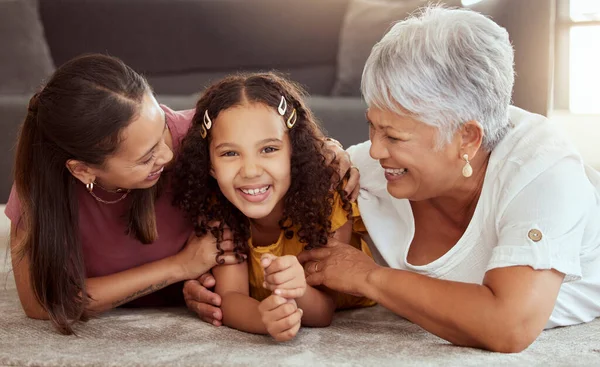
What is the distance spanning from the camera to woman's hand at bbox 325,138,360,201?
2.07 meters

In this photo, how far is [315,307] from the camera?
76.2 inches

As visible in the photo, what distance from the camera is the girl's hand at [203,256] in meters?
2.03

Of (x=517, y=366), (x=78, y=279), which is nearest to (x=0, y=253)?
(x=78, y=279)

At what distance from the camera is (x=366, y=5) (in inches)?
167

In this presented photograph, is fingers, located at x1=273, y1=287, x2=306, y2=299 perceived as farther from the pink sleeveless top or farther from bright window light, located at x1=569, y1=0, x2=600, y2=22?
bright window light, located at x1=569, y1=0, x2=600, y2=22

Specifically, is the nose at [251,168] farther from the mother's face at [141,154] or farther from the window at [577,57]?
the window at [577,57]

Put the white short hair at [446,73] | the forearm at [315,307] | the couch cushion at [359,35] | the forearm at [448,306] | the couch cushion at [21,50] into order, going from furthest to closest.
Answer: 1. the couch cushion at [21,50]
2. the couch cushion at [359,35]
3. the forearm at [315,307]
4. the white short hair at [446,73]
5. the forearm at [448,306]

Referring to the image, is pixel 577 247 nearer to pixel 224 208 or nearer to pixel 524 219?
pixel 524 219

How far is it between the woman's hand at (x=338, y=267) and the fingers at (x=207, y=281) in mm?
234

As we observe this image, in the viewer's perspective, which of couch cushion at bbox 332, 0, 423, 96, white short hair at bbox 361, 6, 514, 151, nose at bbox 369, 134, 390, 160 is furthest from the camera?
couch cushion at bbox 332, 0, 423, 96

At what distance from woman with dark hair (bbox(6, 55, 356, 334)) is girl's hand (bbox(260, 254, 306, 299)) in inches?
11.1

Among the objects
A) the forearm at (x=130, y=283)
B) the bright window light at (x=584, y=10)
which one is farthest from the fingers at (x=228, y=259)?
the bright window light at (x=584, y=10)

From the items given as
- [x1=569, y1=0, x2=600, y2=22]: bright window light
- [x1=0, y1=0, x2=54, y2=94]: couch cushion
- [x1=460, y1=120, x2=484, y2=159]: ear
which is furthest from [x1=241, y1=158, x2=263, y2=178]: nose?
[x1=569, y1=0, x2=600, y2=22]: bright window light

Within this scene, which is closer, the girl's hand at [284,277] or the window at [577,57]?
the girl's hand at [284,277]
